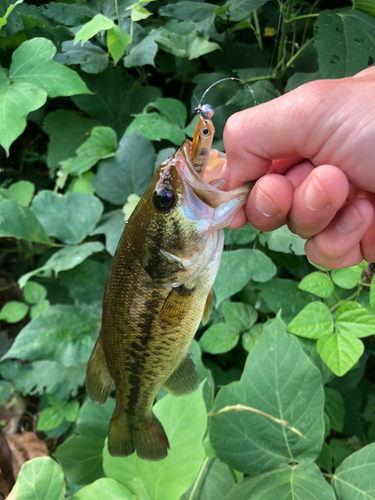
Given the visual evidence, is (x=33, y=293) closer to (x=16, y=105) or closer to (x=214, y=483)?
(x=16, y=105)

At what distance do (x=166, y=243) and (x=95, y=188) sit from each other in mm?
881

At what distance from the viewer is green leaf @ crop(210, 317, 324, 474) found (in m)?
0.98

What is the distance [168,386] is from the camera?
3.07 feet

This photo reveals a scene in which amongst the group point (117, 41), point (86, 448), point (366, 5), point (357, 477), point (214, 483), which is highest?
point (366, 5)

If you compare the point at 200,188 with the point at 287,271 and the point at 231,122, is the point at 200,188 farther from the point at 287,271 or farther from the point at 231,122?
the point at 287,271

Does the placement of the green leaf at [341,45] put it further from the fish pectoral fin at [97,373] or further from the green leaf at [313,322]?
the fish pectoral fin at [97,373]

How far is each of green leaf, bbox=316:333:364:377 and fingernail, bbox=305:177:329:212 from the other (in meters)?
0.56

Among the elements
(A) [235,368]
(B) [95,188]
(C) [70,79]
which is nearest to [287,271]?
(A) [235,368]

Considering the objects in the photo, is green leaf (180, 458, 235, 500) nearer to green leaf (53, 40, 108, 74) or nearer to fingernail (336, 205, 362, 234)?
fingernail (336, 205, 362, 234)

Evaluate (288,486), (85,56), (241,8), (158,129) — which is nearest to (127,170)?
(158,129)

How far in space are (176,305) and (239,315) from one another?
633 mm

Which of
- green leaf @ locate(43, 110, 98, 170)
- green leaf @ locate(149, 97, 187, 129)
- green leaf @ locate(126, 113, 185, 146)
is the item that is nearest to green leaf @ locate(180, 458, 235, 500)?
green leaf @ locate(126, 113, 185, 146)

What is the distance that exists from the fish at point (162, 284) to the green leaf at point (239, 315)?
1.38 ft

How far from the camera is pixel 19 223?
4.47 ft
